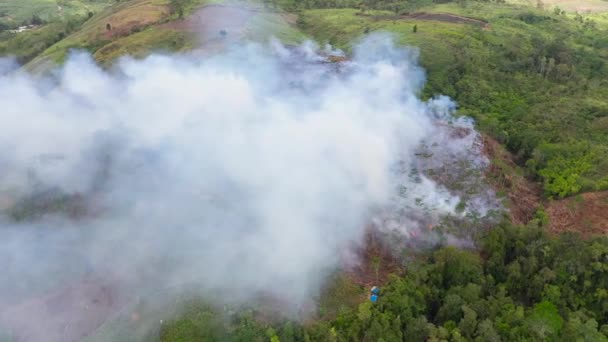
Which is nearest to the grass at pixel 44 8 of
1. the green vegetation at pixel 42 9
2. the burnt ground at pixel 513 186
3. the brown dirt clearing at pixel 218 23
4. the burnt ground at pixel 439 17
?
the green vegetation at pixel 42 9

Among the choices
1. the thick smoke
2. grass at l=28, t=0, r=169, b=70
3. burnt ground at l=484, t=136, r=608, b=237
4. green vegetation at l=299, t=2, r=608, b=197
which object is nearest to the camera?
the thick smoke

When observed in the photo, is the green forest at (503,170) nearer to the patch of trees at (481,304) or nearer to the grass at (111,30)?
the patch of trees at (481,304)

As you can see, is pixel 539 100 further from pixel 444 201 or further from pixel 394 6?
pixel 394 6

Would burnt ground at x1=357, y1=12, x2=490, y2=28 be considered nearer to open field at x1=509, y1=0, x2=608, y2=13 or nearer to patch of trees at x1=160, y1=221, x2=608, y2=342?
open field at x1=509, y1=0, x2=608, y2=13

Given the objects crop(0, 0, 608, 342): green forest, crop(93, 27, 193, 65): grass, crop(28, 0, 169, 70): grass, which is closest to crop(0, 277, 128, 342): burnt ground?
crop(0, 0, 608, 342): green forest

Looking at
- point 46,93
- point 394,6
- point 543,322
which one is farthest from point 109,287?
point 394,6
